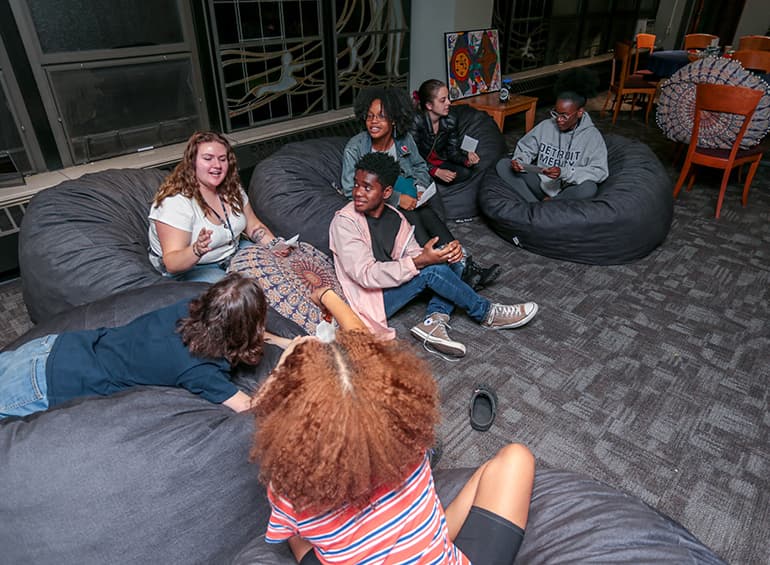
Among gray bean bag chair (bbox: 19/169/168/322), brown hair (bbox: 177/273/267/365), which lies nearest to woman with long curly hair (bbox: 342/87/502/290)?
gray bean bag chair (bbox: 19/169/168/322)

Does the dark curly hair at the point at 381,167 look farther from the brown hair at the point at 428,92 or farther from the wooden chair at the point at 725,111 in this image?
the wooden chair at the point at 725,111

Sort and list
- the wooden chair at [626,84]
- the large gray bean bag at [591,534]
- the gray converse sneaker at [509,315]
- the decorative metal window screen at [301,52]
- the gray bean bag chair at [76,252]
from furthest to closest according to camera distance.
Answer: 1. the wooden chair at [626,84]
2. the decorative metal window screen at [301,52]
3. the gray converse sneaker at [509,315]
4. the gray bean bag chair at [76,252]
5. the large gray bean bag at [591,534]

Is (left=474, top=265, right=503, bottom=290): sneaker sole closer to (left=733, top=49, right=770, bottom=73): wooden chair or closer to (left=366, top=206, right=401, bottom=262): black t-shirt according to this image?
(left=366, top=206, right=401, bottom=262): black t-shirt

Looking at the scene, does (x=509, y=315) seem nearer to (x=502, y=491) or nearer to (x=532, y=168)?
(x=532, y=168)

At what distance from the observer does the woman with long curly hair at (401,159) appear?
2773mm

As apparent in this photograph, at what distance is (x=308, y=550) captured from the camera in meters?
1.13

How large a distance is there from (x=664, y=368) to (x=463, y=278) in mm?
1057

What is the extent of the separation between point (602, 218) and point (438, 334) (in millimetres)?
1323

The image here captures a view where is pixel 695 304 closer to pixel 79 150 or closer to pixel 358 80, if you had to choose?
pixel 358 80

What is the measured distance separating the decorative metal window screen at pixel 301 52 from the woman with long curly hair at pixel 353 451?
3.64 meters

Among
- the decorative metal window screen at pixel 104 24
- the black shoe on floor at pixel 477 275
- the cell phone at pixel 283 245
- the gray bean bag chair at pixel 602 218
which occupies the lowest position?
the black shoe on floor at pixel 477 275

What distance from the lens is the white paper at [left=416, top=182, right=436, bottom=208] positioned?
2.92m

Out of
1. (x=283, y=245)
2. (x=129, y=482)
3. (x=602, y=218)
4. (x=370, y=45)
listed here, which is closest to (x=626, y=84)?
(x=370, y=45)

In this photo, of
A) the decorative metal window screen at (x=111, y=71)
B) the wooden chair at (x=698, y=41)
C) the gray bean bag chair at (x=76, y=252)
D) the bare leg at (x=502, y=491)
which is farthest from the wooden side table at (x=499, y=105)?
the bare leg at (x=502, y=491)
